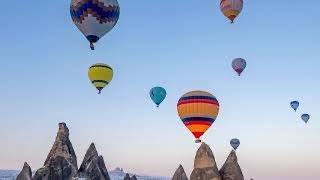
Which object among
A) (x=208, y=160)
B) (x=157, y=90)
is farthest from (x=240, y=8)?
(x=208, y=160)

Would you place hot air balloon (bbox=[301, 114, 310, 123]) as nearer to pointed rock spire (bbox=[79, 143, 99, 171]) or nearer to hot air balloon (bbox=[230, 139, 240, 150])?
hot air balloon (bbox=[230, 139, 240, 150])

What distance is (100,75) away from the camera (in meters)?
57.1

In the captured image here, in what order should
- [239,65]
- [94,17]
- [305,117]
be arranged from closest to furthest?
1. [94,17]
2. [239,65]
3. [305,117]

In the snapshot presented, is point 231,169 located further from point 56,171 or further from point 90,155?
point 90,155

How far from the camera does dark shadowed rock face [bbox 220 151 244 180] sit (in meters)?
43.8

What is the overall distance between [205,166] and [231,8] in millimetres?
26534

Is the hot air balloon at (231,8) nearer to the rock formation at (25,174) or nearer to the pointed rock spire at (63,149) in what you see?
the pointed rock spire at (63,149)

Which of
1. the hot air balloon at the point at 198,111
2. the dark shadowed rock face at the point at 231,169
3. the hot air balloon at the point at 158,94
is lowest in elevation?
the dark shadowed rock face at the point at 231,169

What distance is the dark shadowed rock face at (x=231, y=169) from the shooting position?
144 feet

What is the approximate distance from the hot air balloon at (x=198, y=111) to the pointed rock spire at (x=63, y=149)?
64.1 ft

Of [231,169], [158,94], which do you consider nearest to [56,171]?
[158,94]

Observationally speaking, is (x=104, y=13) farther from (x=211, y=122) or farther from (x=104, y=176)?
A: (x=104, y=176)

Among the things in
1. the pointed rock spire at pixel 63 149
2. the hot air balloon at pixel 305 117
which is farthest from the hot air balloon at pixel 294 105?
the pointed rock spire at pixel 63 149

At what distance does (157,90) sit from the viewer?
2699 inches
